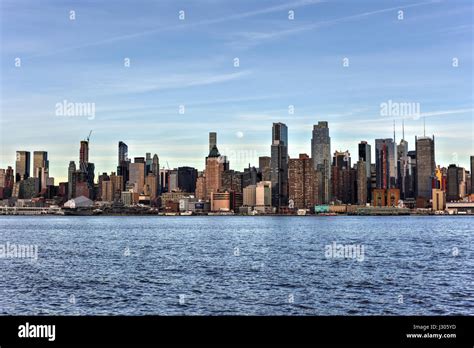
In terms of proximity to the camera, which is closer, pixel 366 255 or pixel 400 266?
pixel 400 266

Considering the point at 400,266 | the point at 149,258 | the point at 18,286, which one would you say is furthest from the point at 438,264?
the point at 18,286
